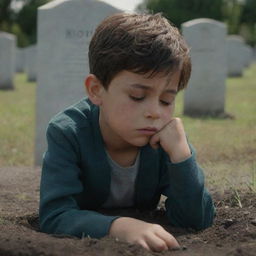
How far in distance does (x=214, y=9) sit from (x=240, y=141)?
182 ft

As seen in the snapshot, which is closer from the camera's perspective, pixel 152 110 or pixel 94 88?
pixel 152 110

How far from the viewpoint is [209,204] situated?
316cm

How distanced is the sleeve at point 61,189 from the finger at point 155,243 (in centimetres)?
34

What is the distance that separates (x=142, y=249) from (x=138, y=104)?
62 centimetres

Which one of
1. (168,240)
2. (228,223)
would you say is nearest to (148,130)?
(168,240)

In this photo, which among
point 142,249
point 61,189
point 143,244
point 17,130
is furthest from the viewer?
point 17,130

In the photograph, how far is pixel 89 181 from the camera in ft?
9.95

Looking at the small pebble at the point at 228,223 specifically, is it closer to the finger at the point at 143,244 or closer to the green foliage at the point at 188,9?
the finger at the point at 143,244

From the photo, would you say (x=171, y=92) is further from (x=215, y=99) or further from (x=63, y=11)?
(x=215, y=99)

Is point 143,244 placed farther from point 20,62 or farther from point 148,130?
point 20,62

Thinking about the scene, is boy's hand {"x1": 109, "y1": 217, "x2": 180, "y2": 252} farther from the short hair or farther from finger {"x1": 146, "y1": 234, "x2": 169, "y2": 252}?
the short hair

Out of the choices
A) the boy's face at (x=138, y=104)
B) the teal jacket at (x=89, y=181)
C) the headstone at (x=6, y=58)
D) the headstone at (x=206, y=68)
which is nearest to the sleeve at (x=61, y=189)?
the teal jacket at (x=89, y=181)

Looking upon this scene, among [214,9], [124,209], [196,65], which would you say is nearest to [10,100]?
[196,65]

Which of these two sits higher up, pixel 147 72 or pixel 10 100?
pixel 147 72
